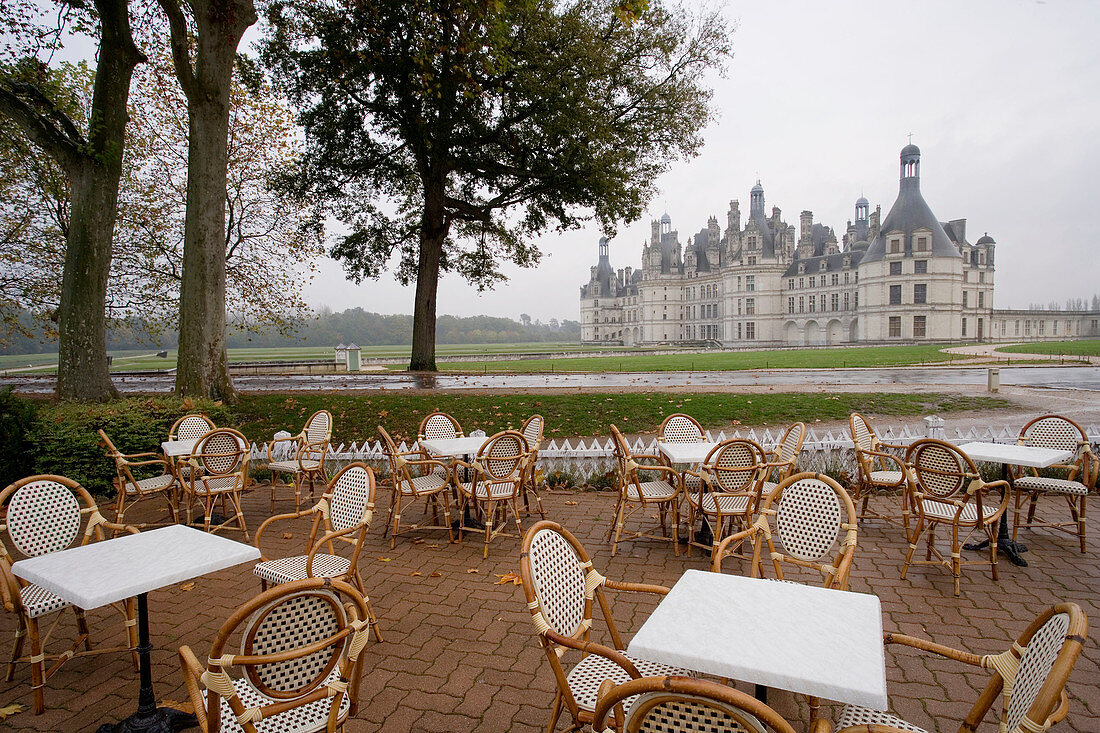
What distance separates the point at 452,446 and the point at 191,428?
135 inches

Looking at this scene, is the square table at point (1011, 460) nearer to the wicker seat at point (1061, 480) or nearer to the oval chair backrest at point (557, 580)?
the wicker seat at point (1061, 480)

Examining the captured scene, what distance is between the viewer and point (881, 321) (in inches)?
2453

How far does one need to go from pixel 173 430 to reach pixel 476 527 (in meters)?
3.95

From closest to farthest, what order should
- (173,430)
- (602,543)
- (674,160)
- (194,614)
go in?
1. (194,614)
2. (602,543)
3. (173,430)
4. (674,160)

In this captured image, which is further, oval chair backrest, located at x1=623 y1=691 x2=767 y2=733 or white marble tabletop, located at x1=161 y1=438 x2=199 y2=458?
white marble tabletop, located at x1=161 y1=438 x2=199 y2=458

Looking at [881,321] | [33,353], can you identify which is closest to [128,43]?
[881,321]

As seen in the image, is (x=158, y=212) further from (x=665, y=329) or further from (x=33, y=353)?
(x=665, y=329)

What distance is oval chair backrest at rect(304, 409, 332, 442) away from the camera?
24.7 ft

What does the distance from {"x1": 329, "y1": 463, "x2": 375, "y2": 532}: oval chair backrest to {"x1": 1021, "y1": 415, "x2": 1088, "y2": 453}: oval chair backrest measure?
646cm

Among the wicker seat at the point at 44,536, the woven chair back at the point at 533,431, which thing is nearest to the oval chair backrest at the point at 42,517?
the wicker seat at the point at 44,536

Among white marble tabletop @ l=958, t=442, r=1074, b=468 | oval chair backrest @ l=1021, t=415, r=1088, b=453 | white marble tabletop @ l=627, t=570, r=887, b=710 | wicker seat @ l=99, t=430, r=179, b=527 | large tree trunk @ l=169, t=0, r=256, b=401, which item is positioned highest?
large tree trunk @ l=169, t=0, r=256, b=401

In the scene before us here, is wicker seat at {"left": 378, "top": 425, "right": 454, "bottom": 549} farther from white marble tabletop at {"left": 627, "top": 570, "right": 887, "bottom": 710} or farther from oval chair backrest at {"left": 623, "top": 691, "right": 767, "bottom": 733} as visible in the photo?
oval chair backrest at {"left": 623, "top": 691, "right": 767, "bottom": 733}

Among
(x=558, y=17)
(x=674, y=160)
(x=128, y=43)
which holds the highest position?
(x=558, y=17)

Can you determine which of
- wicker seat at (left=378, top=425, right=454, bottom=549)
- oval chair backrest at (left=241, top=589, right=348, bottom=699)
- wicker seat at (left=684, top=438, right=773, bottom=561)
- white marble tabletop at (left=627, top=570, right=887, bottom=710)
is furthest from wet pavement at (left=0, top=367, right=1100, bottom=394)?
oval chair backrest at (left=241, top=589, right=348, bottom=699)
